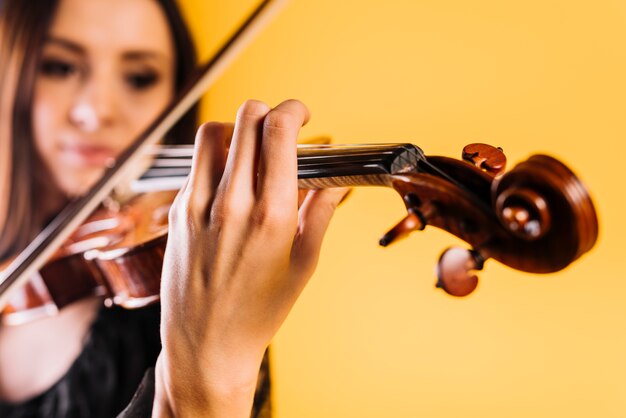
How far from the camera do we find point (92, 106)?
1.46 meters

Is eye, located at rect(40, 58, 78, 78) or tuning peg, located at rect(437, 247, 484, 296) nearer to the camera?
tuning peg, located at rect(437, 247, 484, 296)

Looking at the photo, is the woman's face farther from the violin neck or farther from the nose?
the violin neck

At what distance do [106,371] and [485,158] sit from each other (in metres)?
0.92

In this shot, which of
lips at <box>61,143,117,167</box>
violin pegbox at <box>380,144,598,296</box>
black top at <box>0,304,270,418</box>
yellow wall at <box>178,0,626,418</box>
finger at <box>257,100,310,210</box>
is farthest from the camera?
lips at <box>61,143,117,167</box>

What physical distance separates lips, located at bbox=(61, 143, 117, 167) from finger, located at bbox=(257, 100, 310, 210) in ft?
3.43

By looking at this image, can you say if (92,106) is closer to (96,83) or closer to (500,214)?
(96,83)

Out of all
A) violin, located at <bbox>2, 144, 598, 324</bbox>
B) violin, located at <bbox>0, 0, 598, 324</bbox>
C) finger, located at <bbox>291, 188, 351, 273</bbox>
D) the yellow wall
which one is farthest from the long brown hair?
finger, located at <bbox>291, 188, 351, 273</bbox>

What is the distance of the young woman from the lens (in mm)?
488

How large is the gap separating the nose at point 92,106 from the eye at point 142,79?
0.05 m

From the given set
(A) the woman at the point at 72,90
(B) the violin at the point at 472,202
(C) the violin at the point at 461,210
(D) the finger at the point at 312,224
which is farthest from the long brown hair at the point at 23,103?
(D) the finger at the point at 312,224

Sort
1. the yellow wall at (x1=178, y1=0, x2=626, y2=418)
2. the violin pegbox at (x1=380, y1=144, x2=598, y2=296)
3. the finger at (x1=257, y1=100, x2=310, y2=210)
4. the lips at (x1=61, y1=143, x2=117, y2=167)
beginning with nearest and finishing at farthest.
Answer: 1. the violin pegbox at (x1=380, y1=144, x2=598, y2=296)
2. the finger at (x1=257, y1=100, x2=310, y2=210)
3. the yellow wall at (x1=178, y1=0, x2=626, y2=418)
4. the lips at (x1=61, y1=143, x2=117, y2=167)

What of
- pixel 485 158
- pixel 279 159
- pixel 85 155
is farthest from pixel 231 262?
pixel 85 155

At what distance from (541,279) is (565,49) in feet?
1.03

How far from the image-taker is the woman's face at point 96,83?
147 cm
